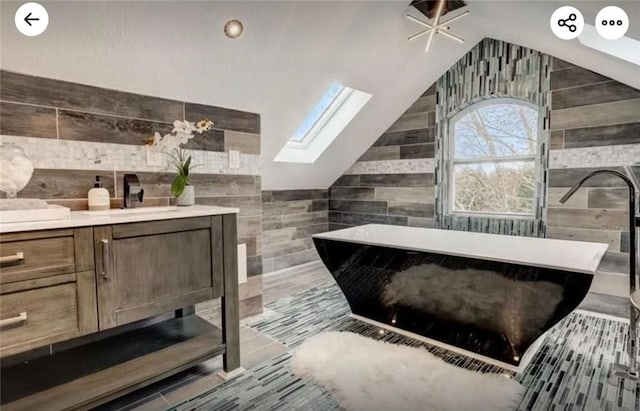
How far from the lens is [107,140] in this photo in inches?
86.0

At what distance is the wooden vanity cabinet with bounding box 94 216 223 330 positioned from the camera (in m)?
1.63

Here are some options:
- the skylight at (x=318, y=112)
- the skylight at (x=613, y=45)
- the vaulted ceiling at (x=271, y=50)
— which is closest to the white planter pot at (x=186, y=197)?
the vaulted ceiling at (x=271, y=50)

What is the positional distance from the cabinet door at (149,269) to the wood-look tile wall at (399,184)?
2805 mm

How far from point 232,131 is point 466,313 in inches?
84.9

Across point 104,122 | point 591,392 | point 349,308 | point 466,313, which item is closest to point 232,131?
point 104,122

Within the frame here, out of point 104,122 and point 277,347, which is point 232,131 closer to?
point 104,122

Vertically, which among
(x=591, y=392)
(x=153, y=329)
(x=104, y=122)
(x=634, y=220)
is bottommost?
(x=591, y=392)

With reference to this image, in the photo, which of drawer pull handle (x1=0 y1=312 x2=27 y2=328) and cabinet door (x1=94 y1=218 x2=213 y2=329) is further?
cabinet door (x1=94 y1=218 x2=213 y2=329)

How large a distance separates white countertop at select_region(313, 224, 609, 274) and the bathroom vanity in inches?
43.1

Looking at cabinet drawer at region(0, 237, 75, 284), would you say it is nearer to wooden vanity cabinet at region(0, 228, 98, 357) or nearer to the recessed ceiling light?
wooden vanity cabinet at region(0, 228, 98, 357)

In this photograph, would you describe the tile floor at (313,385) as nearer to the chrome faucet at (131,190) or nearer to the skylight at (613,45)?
the chrome faucet at (131,190)

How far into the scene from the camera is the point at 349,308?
10.3 ft

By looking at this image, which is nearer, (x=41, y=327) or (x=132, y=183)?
(x=41, y=327)

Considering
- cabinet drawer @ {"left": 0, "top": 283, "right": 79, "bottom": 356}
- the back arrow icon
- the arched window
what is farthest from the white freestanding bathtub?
the back arrow icon
